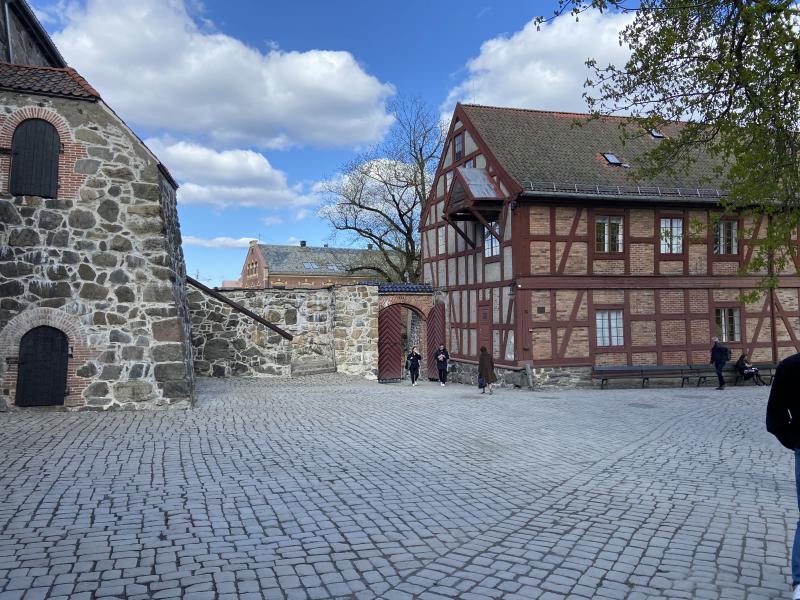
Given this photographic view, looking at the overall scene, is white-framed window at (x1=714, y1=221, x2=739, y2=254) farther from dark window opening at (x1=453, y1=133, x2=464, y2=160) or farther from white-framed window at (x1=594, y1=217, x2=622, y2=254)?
dark window opening at (x1=453, y1=133, x2=464, y2=160)

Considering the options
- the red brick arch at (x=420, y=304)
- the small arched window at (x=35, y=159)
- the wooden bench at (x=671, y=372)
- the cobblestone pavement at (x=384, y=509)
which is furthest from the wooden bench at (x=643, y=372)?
the small arched window at (x=35, y=159)

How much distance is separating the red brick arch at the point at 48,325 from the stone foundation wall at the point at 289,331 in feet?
21.5

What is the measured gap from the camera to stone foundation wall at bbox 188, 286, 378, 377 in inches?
693

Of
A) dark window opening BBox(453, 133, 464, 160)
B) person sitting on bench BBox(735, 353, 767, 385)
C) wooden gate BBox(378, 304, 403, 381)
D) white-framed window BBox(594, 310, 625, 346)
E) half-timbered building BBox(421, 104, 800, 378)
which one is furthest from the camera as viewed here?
dark window opening BBox(453, 133, 464, 160)

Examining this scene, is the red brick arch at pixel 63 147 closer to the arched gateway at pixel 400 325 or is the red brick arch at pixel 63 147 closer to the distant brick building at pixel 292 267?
the arched gateway at pixel 400 325

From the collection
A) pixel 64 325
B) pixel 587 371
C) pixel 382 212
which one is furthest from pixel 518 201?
pixel 382 212

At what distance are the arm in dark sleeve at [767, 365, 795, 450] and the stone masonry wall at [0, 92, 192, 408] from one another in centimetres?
970

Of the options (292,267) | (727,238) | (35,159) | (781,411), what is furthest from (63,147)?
(292,267)

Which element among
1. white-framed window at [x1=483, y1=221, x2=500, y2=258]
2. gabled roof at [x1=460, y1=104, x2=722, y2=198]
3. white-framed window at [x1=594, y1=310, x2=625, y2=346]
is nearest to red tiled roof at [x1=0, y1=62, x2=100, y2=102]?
gabled roof at [x1=460, y1=104, x2=722, y2=198]

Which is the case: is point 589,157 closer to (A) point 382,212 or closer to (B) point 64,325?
(A) point 382,212

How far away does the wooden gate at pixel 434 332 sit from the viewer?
2333 cm

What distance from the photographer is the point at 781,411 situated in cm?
395

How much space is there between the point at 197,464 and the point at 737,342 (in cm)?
1825

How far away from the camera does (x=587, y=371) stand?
18391 mm
